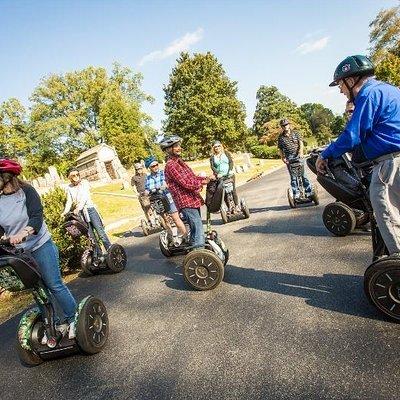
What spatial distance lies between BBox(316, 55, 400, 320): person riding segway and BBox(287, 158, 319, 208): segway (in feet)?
18.8

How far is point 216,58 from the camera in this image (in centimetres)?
4566

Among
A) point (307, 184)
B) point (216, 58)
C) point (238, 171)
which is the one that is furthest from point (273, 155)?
point (307, 184)

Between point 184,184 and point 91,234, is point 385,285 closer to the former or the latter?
point 184,184

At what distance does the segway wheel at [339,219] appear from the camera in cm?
606

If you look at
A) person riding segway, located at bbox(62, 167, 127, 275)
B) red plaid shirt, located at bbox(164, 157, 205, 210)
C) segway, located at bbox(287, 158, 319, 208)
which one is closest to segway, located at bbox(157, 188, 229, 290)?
red plaid shirt, located at bbox(164, 157, 205, 210)

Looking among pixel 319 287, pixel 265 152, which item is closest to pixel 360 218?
pixel 319 287

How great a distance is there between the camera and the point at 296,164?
29.6 feet

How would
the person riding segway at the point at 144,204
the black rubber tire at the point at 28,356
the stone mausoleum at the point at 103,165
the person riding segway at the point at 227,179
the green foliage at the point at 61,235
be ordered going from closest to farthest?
the black rubber tire at the point at 28,356, the green foliage at the point at 61,235, the person riding segway at the point at 227,179, the person riding segway at the point at 144,204, the stone mausoleum at the point at 103,165

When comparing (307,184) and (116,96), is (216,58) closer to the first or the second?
(116,96)

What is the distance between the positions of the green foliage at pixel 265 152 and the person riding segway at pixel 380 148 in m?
48.6

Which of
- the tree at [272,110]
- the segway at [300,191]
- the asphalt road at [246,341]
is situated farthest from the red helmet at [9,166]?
the tree at [272,110]

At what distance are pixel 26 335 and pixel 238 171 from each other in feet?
84.1

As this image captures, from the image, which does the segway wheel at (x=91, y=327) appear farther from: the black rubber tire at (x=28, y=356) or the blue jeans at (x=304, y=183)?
the blue jeans at (x=304, y=183)

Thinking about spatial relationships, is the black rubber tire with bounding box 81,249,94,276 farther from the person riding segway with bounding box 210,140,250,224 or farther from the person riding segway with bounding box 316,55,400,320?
the person riding segway with bounding box 316,55,400,320
